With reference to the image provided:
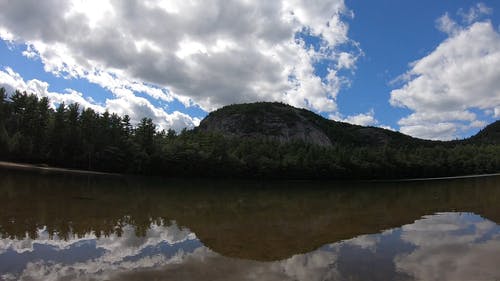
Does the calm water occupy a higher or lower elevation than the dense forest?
lower

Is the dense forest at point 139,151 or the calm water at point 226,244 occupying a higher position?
the dense forest at point 139,151

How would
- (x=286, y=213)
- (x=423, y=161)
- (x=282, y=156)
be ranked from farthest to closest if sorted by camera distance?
1. (x=423, y=161)
2. (x=282, y=156)
3. (x=286, y=213)

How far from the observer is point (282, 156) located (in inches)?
4461

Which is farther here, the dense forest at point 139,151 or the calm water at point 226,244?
the dense forest at point 139,151

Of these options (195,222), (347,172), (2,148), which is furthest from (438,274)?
(347,172)

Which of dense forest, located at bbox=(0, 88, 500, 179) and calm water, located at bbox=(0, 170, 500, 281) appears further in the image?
dense forest, located at bbox=(0, 88, 500, 179)

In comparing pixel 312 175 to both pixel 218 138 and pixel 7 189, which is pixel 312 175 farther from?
pixel 7 189

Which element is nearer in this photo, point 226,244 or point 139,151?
point 226,244

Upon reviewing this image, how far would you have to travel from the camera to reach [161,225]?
73.1 feet

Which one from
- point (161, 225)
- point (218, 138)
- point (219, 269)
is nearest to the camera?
point (219, 269)

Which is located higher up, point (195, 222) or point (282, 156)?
point (282, 156)

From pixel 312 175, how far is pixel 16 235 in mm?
96805

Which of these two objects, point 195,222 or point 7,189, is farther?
point 7,189

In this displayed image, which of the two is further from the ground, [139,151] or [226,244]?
[139,151]
